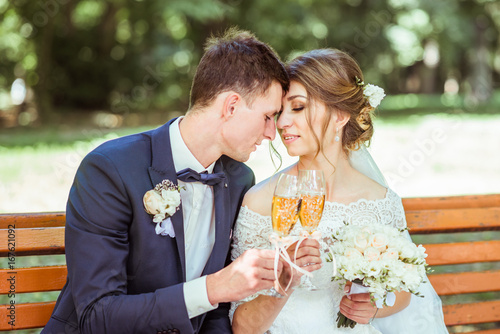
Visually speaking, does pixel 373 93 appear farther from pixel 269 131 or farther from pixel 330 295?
pixel 330 295

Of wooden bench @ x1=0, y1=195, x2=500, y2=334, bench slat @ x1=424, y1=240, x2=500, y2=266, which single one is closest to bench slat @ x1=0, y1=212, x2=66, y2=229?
wooden bench @ x1=0, y1=195, x2=500, y2=334

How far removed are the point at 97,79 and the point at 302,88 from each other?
18566 millimetres

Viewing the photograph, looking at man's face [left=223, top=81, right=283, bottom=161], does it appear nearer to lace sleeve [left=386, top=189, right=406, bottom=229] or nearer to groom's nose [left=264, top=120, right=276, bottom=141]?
groom's nose [left=264, top=120, right=276, bottom=141]

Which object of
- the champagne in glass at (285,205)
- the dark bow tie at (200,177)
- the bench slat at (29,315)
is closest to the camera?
the champagne in glass at (285,205)

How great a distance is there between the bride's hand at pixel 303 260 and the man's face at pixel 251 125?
76cm

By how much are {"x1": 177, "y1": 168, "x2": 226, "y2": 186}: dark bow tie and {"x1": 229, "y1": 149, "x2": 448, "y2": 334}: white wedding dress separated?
15.4 inches

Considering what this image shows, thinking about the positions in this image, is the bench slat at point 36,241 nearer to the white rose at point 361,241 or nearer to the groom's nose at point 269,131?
the groom's nose at point 269,131

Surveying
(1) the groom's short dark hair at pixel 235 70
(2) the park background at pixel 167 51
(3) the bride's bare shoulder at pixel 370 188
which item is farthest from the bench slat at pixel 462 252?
(2) the park background at pixel 167 51

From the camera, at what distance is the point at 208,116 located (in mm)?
2963

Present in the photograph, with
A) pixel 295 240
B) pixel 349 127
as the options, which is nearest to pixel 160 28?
pixel 349 127

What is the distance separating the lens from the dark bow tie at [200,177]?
112 inches

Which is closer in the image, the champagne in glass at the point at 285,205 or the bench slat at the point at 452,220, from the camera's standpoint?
the champagne in glass at the point at 285,205

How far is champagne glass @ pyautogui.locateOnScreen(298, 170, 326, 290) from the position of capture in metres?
2.48

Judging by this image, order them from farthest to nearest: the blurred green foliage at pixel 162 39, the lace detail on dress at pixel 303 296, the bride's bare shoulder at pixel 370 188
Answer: the blurred green foliage at pixel 162 39 < the bride's bare shoulder at pixel 370 188 < the lace detail on dress at pixel 303 296
